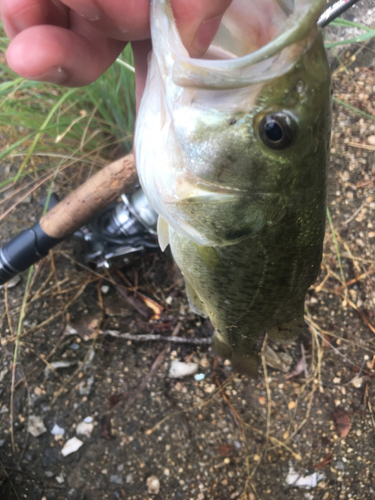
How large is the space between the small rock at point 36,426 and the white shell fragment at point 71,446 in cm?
15

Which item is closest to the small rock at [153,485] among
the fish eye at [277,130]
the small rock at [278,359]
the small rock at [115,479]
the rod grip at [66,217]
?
the small rock at [115,479]

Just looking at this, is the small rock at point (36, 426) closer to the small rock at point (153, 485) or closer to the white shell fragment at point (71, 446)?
the white shell fragment at point (71, 446)

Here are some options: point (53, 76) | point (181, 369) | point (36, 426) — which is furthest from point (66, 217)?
point (36, 426)

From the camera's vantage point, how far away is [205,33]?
2.43ft

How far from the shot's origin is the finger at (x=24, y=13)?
2.83 feet

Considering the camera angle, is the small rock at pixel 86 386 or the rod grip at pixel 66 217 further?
the small rock at pixel 86 386

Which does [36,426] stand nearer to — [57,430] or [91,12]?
[57,430]

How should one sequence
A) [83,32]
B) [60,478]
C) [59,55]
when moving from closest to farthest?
1. [59,55]
2. [83,32]
3. [60,478]

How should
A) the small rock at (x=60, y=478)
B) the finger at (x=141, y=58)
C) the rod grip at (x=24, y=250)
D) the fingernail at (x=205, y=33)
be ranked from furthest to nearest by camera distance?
the small rock at (x=60, y=478), the rod grip at (x=24, y=250), the finger at (x=141, y=58), the fingernail at (x=205, y=33)

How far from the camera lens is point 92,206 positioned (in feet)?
4.90

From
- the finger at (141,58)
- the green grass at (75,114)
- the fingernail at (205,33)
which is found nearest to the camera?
the fingernail at (205,33)

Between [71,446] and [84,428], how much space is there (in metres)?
0.11

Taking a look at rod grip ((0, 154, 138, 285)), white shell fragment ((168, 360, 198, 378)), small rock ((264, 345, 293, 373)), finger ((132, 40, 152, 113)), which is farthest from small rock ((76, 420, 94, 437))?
finger ((132, 40, 152, 113))

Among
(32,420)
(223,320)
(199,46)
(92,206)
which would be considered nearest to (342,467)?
(223,320)
